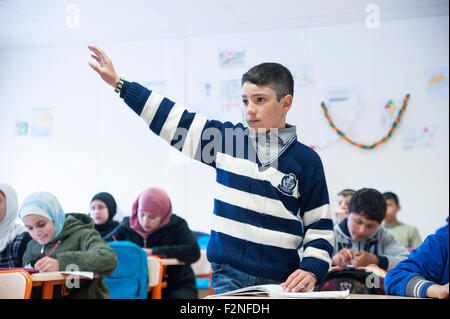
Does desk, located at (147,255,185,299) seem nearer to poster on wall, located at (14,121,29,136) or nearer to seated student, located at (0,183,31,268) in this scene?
seated student, located at (0,183,31,268)

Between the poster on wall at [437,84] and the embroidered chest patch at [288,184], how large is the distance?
229 cm

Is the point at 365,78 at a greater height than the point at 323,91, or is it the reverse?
the point at 365,78

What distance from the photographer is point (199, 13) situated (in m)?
1.50

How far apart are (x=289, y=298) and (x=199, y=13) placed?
3.05 feet

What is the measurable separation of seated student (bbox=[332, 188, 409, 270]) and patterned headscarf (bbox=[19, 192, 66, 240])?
0.99 metres

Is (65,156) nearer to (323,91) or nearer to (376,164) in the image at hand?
(323,91)

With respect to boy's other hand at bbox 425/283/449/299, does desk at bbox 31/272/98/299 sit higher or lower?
lower

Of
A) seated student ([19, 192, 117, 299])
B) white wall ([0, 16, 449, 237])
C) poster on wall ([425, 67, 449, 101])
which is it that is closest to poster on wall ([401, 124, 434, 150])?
white wall ([0, 16, 449, 237])

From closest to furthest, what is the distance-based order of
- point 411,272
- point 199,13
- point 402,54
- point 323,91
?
point 411,272, point 199,13, point 323,91, point 402,54

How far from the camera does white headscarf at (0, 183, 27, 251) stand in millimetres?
1554

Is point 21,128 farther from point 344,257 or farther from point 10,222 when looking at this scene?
point 344,257

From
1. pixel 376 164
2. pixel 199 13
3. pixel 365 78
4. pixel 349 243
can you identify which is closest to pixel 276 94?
pixel 199 13

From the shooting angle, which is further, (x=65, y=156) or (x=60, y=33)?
(x=65, y=156)

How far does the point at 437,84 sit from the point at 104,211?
2.20 m
